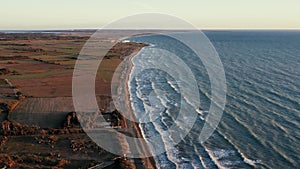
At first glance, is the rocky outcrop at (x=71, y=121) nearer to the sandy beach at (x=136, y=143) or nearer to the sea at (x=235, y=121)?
the sandy beach at (x=136, y=143)

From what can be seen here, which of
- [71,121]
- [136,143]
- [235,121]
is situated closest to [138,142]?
[136,143]

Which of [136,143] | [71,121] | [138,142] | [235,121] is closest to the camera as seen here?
[136,143]

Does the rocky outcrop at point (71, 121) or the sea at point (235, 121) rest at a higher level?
the rocky outcrop at point (71, 121)

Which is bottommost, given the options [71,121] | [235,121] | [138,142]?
[138,142]

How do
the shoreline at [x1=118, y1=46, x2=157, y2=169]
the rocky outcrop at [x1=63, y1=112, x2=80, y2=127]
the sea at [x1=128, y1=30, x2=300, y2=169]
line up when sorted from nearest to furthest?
1. the shoreline at [x1=118, y1=46, x2=157, y2=169]
2. the sea at [x1=128, y1=30, x2=300, y2=169]
3. the rocky outcrop at [x1=63, y1=112, x2=80, y2=127]

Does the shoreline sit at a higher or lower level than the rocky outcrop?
lower

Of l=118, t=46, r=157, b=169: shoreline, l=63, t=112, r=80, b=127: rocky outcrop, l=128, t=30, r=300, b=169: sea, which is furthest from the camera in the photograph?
l=63, t=112, r=80, b=127: rocky outcrop

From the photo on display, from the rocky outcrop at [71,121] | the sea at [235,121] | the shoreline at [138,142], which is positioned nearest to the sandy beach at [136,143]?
the shoreline at [138,142]

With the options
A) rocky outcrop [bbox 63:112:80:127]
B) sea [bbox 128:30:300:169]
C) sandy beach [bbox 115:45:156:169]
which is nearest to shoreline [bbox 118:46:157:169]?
sandy beach [bbox 115:45:156:169]

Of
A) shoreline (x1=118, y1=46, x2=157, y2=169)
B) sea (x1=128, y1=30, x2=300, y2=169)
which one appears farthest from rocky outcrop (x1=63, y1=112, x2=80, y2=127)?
sea (x1=128, y1=30, x2=300, y2=169)

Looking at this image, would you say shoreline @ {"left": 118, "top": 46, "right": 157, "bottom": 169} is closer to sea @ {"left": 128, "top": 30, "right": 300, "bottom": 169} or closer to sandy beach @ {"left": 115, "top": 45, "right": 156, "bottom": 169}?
sandy beach @ {"left": 115, "top": 45, "right": 156, "bottom": 169}

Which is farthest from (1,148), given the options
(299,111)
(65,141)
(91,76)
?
(91,76)

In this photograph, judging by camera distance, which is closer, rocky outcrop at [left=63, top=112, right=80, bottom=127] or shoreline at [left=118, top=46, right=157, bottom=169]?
shoreline at [left=118, top=46, right=157, bottom=169]

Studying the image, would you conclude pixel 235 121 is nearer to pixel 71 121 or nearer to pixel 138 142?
pixel 138 142
